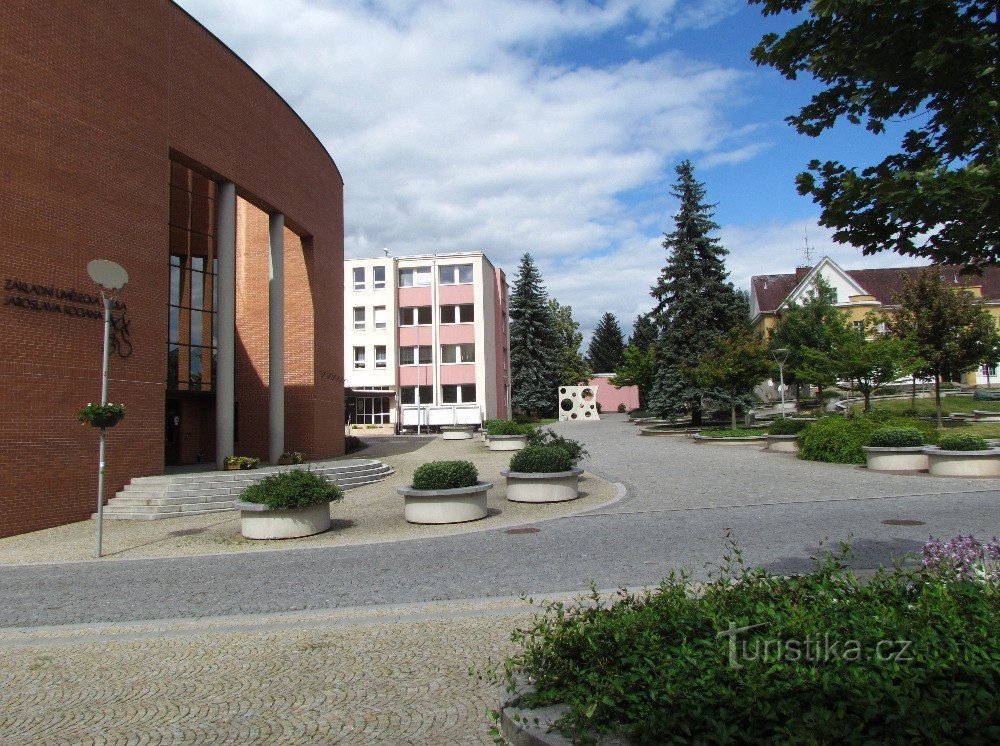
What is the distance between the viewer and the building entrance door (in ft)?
79.2

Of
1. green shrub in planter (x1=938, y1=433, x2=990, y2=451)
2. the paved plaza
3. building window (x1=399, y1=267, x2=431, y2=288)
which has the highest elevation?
building window (x1=399, y1=267, x2=431, y2=288)

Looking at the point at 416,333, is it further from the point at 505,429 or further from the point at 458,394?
the point at 505,429

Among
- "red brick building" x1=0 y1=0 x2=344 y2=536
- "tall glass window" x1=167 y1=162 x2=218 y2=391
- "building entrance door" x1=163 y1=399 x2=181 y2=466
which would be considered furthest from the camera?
"building entrance door" x1=163 y1=399 x2=181 y2=466

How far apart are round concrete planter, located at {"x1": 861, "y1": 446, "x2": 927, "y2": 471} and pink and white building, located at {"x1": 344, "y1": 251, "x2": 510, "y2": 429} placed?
1426 inches

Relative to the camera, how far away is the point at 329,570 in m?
9.07

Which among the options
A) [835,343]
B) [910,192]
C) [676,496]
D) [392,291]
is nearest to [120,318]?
[676,496]

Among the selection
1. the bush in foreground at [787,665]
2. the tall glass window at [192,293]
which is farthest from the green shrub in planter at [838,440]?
the tall glass window at [192,293]

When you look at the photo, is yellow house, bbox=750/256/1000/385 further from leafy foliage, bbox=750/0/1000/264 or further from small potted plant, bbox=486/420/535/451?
leafy foliage, bbox=750/0/1000/264

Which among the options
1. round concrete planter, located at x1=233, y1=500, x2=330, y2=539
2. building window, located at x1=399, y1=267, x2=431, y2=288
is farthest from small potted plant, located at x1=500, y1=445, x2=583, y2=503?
building window, located at x1=399, y1=267, x2=431, y2=288

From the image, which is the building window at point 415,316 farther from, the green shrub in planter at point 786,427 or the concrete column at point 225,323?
the concrete column at point 225,323

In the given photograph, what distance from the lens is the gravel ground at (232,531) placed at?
11.3 metres

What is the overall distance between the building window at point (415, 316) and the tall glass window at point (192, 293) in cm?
2894

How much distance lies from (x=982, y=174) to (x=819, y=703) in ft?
8.62

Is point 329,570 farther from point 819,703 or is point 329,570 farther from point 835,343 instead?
point 835,343
